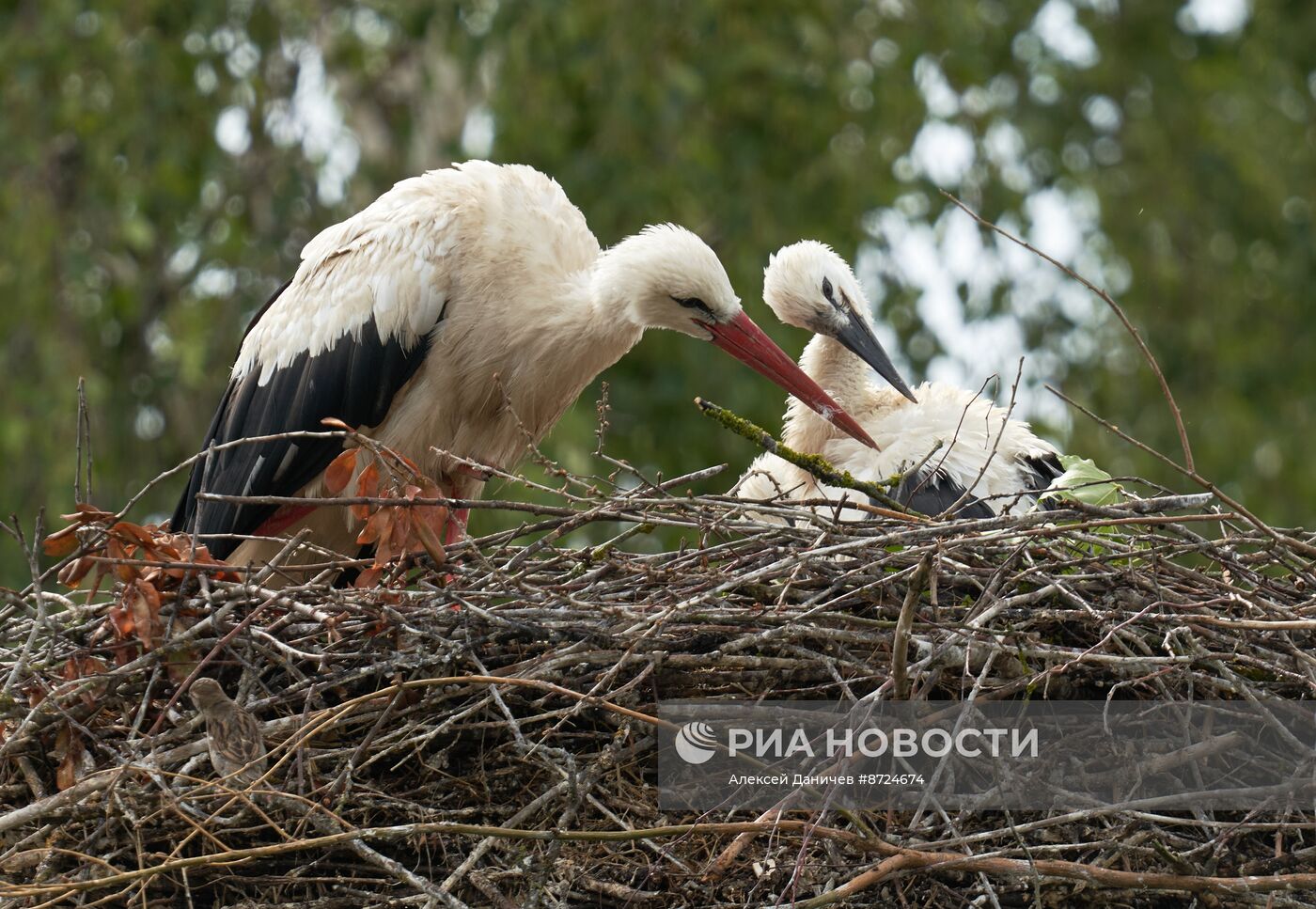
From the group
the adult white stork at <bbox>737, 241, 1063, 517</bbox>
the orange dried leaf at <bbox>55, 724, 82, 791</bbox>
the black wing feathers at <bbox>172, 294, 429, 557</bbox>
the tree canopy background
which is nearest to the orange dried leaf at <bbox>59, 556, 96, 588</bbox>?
the orange dried leaf at <bbox>55, 724, 82, 791</bbox>

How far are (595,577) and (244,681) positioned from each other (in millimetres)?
638

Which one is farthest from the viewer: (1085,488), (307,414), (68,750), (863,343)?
(863,343)

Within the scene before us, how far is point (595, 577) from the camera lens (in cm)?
302

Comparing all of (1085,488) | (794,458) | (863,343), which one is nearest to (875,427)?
(863,343)

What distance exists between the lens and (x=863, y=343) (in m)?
4.46

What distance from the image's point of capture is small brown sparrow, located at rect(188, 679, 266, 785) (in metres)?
2.64

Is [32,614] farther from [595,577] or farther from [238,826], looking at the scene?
[595,577]

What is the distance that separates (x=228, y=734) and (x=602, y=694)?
60cm

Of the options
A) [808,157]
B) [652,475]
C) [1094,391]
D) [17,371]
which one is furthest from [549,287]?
[1094,391]

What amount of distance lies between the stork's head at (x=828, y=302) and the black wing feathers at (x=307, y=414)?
3.58 feet

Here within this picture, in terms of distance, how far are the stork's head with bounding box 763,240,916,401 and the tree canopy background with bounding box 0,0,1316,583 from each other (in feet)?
6.66

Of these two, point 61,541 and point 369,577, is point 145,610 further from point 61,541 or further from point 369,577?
point 369,577

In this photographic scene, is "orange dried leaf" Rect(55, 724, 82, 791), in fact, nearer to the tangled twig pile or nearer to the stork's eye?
the tangled twig pile
